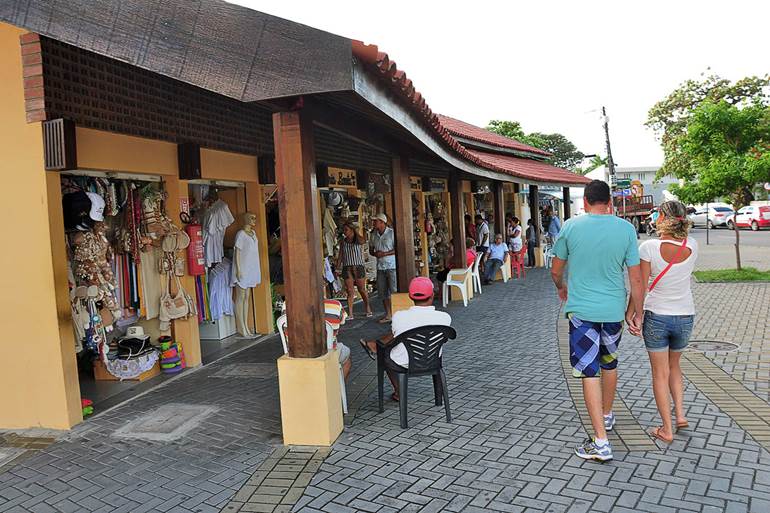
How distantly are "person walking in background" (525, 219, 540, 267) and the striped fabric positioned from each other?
8984 mm

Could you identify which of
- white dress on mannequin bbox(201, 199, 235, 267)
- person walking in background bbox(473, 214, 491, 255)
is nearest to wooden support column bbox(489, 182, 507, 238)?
person walking in background bbox(473, 214, 491, 255)

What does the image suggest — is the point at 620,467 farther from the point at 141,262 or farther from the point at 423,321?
the point at 141,262

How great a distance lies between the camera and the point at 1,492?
4289 mm

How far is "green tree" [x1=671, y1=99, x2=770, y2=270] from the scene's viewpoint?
509 inches

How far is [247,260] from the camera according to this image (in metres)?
8.77

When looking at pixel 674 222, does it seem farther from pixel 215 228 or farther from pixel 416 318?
pixel 215 228

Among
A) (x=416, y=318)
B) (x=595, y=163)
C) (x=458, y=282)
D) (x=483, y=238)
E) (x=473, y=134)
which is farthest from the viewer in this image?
(x=595, y=163)

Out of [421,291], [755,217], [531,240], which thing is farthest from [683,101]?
[421,291]

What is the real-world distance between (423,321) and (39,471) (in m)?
3.11

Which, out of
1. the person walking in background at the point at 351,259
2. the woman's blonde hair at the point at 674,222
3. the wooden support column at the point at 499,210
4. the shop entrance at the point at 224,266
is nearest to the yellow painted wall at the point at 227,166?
the shop entrance at the point at 224,266

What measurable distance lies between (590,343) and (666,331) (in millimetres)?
670

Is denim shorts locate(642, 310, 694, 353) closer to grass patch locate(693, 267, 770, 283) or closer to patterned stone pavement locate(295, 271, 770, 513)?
patterned stone pavement locate(295, 271, 770, 513)

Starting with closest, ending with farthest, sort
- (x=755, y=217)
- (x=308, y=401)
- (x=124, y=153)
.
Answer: (x=308, y=401)
(x=124, y=153)
(x=755, y=217)

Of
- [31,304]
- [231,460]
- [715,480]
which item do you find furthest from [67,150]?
[715,480]
